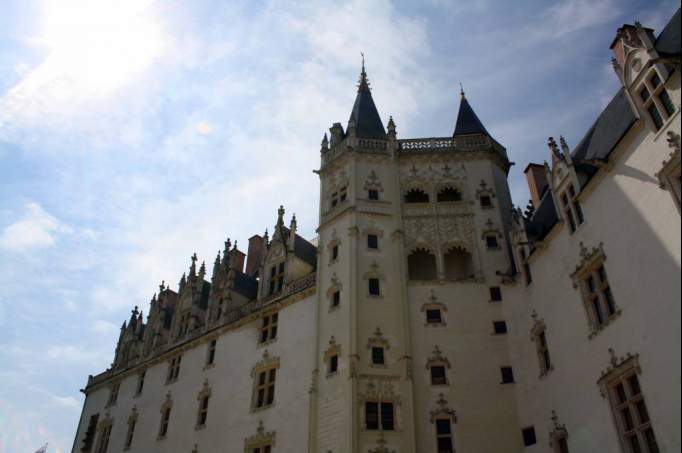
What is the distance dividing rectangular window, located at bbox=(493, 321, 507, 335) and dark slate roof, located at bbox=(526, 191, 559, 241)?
145 inches

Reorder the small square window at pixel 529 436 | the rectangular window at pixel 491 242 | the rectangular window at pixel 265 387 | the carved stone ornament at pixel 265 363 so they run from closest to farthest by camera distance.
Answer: the small square window at pixel 529 436 < the rectangular window at pixel 491 242 < the rectangular window at pixel 265 387 < the carved stone ornament at pixel 265 363

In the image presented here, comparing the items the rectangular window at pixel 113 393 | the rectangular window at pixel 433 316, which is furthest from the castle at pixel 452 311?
the rectangular window at pixel 113 393

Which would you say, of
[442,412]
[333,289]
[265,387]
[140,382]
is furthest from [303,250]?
[140,382]

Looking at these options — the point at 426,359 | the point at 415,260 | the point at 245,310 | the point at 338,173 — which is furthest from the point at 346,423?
the point at 338,173

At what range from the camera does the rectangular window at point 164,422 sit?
31141mm

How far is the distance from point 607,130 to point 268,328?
56.9 ft

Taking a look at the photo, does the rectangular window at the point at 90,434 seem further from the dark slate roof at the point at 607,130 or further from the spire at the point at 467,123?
the dark slate roof at the point at 607,130

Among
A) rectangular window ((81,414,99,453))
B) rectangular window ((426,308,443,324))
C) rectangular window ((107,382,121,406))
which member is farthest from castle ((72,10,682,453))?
rectangular window ((107,382,121,406))

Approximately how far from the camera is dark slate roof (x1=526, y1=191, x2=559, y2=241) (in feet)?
74.1

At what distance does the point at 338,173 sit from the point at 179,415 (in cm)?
1490

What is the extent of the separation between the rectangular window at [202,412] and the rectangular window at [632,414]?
19.2m

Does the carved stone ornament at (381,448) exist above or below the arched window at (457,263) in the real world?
below

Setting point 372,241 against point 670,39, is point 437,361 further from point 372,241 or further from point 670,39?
point 670,39

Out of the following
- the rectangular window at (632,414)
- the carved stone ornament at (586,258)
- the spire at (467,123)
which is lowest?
the rectangular window at (632,414)
